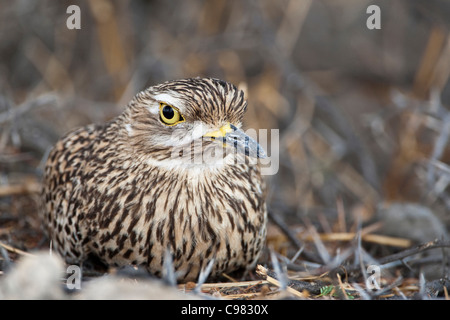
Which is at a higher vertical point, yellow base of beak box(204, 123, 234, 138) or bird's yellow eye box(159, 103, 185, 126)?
bird's yellow eye box(159, 103, 185, 126)

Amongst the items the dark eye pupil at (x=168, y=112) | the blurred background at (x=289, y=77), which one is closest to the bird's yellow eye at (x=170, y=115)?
the dark eye pupil at (x=168, y=112)

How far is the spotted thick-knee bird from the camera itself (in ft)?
10.3

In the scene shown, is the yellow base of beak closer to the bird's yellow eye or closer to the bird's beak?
the bird's beak

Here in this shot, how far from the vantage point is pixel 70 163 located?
12.3 feet

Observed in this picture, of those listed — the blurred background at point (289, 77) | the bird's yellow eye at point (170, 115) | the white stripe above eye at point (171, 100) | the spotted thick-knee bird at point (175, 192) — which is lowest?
the spotted thick-knee bird at point (175, 192)

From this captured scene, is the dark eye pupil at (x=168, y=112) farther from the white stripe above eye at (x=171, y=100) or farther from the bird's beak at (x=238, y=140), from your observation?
the bird's beak at (x=238, y=140)

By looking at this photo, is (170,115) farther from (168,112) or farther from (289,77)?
(289,77)

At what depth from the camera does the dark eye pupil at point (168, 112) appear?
3162mm

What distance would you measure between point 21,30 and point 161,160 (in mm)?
4308

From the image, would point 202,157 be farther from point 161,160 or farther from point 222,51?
point 222,51

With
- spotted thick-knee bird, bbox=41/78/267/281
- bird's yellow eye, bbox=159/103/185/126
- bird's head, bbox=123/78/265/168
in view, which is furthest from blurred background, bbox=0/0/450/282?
bird's yellow eye, bbox=159/103/185/126
